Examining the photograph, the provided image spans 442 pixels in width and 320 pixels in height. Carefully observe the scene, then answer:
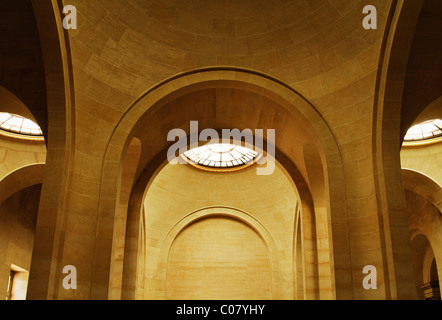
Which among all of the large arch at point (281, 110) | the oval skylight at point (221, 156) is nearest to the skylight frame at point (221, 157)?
the oval skylight at point (221, 156)

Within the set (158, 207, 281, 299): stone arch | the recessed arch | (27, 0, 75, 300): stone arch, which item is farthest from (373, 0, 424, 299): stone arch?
(158, 207, 281, 299): stone arch

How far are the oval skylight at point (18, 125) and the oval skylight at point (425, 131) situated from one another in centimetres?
1357

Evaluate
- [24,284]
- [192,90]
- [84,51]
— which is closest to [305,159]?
[192,90]

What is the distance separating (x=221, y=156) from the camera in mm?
23562

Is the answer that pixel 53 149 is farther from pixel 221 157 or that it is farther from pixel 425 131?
pixel 221 157

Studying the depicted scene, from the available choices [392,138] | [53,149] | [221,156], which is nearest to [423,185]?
[392,138]

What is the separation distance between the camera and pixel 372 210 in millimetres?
10828

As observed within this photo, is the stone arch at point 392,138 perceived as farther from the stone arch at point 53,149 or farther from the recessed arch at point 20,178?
the recessed arch at point 20,178

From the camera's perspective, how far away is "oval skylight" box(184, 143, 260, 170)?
22.9m

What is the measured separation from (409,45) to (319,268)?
7249 mm

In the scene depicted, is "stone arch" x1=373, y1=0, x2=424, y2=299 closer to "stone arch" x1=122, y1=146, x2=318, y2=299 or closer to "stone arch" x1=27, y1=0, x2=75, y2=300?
"stone arch" x1=122, y1=146, x2=318, y2=299

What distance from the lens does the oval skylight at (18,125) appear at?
16.7m

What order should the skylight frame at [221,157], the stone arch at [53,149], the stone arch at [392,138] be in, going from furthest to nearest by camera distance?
the skylight frame at [221,157], the stone arch at [392,138], the stone arch at [53,149]

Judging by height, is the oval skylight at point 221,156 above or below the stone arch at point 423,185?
above
